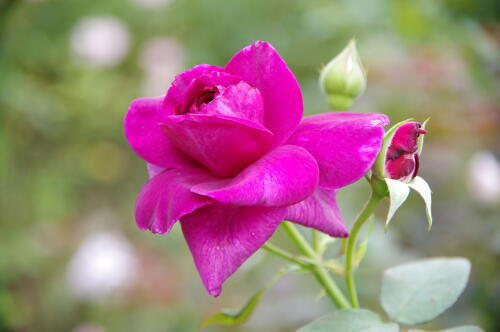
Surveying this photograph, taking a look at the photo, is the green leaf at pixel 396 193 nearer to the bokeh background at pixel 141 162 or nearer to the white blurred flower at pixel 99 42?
the bokeh background at pixel 141 162

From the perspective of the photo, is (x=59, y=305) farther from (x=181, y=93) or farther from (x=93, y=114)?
(x=181, y=93)

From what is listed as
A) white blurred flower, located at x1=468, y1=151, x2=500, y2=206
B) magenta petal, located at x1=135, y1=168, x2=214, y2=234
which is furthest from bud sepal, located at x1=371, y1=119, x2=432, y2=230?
white blurred flower, located at x1=468, y1=151, x2=500, y2=206

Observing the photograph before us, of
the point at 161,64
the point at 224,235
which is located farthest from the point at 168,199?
the point at 161,64

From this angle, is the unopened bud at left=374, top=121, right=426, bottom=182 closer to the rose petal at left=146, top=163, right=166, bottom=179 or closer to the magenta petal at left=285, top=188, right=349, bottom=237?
the magenta petal at left=285, top=188, right=349, bottom=237

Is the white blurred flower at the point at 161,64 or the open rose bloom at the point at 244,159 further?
the white blurred flower at the point at 161,64

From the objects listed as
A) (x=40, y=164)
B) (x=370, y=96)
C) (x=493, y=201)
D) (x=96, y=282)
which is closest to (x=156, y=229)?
(x=493, y=201)

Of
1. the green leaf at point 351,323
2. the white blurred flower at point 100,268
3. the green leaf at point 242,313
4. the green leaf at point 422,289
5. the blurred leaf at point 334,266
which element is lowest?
the white blurred flower at point 100,268

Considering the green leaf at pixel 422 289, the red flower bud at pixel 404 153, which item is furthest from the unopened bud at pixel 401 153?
the green leaf at pixel 422 289
